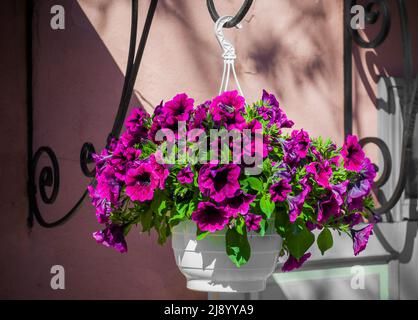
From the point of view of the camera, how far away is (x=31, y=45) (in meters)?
2.10

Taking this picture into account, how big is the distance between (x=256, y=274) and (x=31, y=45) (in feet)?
4.61

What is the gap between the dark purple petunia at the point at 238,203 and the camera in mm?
968

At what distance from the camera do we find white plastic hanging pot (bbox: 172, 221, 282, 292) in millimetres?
1074

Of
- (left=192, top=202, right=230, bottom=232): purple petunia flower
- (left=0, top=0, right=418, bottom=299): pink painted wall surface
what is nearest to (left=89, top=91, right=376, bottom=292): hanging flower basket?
(left=192, top=202, right=230, bottom=232): purple petunia flower

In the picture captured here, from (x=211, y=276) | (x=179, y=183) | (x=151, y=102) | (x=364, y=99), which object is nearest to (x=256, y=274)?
(x=211, y=276)

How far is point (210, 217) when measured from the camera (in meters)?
0.98

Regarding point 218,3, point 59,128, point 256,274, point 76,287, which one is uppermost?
point 218,3

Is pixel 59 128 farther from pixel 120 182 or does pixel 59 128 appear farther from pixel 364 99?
pixel 364 99

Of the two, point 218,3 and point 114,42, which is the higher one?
point 218,3

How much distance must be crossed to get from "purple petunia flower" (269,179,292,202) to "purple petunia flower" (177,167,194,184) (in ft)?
0.46

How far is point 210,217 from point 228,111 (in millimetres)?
196

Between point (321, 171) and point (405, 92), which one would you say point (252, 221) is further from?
point (405, 92)

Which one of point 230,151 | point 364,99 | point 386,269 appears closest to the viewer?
point 230,151

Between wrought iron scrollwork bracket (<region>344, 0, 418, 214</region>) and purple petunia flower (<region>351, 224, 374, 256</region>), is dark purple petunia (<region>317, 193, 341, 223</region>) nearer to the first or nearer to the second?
purple petunia flower (<region>351, 224, 374, 256</region>)
